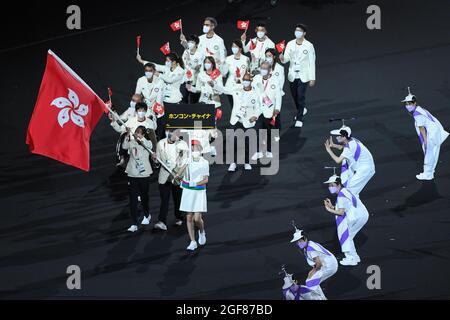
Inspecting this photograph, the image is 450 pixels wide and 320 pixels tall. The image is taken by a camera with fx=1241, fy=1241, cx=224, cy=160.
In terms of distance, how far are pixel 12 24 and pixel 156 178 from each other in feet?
28.3

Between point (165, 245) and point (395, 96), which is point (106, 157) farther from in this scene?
point (395, 96)

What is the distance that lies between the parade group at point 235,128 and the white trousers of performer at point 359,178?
0.6 inches

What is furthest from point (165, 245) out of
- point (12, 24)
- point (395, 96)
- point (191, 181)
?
point (12, 24)

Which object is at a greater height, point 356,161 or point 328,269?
point 356,161

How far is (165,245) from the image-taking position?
1934 centimetres

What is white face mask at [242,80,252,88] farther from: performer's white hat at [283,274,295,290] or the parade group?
performer's white hat at [283,274,295,290]

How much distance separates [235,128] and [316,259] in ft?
18.3

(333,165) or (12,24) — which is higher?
(12,24)

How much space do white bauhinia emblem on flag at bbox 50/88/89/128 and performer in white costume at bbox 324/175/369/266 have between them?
384 cm

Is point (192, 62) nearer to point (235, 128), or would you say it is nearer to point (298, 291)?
point (235, 128)

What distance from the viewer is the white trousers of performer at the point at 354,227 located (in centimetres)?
1862

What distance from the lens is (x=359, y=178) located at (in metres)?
19.9

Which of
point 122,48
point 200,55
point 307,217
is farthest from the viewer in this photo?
point 122,48

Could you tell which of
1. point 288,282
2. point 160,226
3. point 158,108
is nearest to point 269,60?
point 158,108
